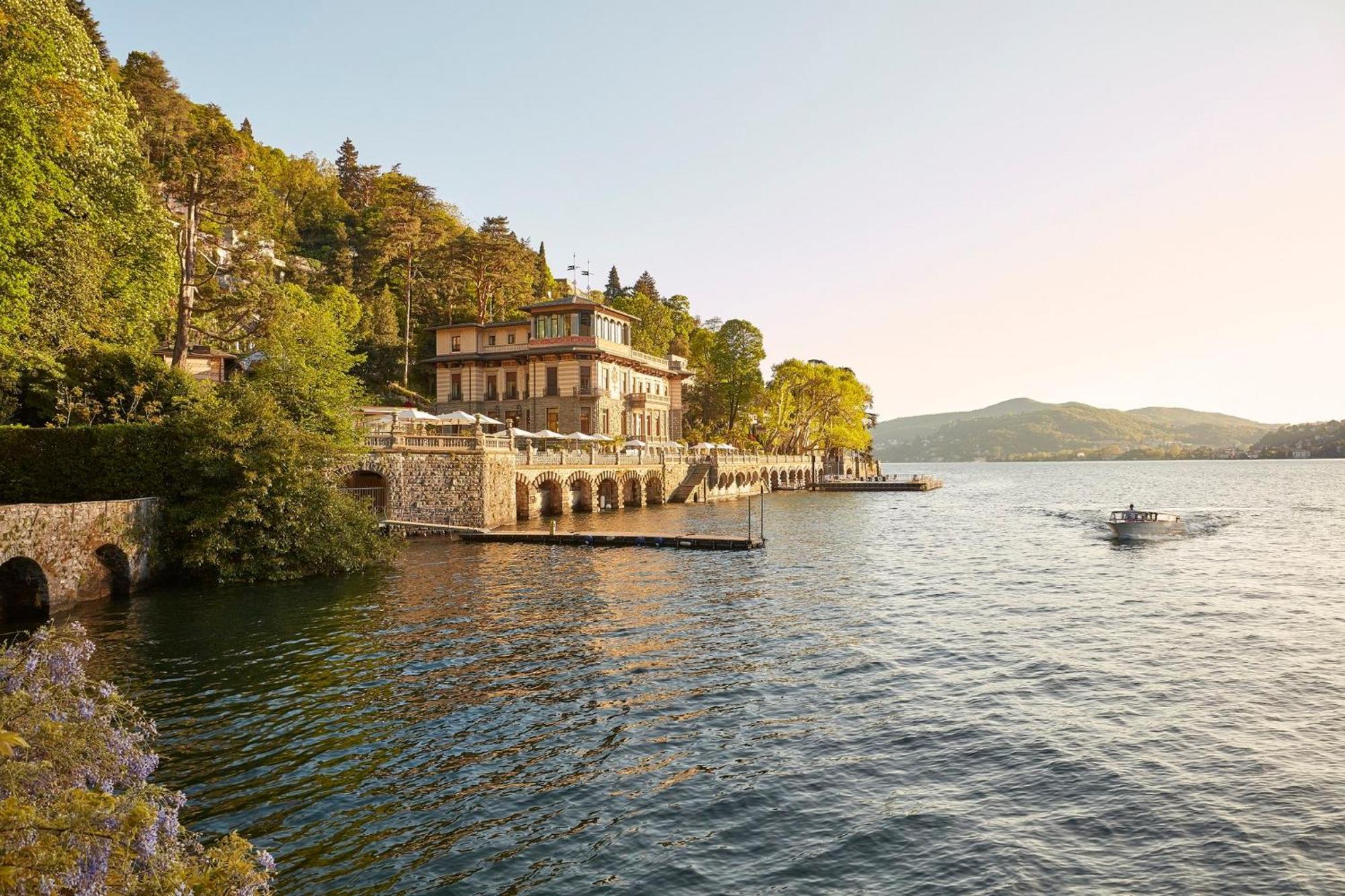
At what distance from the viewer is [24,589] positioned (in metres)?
25.7

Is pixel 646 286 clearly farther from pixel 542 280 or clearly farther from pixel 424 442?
pixel 424 442

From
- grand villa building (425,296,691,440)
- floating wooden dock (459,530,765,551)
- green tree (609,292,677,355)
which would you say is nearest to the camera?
floating wooden dock (459,530,765,551)

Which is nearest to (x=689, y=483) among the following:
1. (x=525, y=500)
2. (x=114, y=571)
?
(x=525, y=500)

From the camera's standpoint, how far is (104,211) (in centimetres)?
3334

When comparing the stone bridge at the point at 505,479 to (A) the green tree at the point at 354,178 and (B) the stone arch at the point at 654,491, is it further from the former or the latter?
(A) the green tree at the point at 354,178

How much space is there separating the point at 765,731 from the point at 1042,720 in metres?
6.12

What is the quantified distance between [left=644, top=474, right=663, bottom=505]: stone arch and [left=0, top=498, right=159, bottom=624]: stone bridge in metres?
47.7

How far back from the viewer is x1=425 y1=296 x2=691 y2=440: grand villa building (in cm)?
7362

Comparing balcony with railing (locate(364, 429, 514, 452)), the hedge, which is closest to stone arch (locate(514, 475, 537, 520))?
balcony with railing (locate(364, 429, 514, 452))

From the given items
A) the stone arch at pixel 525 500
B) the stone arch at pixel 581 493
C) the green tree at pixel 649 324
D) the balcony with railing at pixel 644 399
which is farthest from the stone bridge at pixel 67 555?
the green tree at pixel 649 324

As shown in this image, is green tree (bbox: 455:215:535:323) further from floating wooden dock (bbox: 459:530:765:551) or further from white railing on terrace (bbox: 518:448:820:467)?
floating wooden dock (bbox: 459:530:765:551)

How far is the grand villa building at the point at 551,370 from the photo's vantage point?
73.6 metres

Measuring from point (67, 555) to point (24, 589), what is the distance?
1511 mm

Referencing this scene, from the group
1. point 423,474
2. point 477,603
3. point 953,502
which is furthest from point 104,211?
point 953,502
